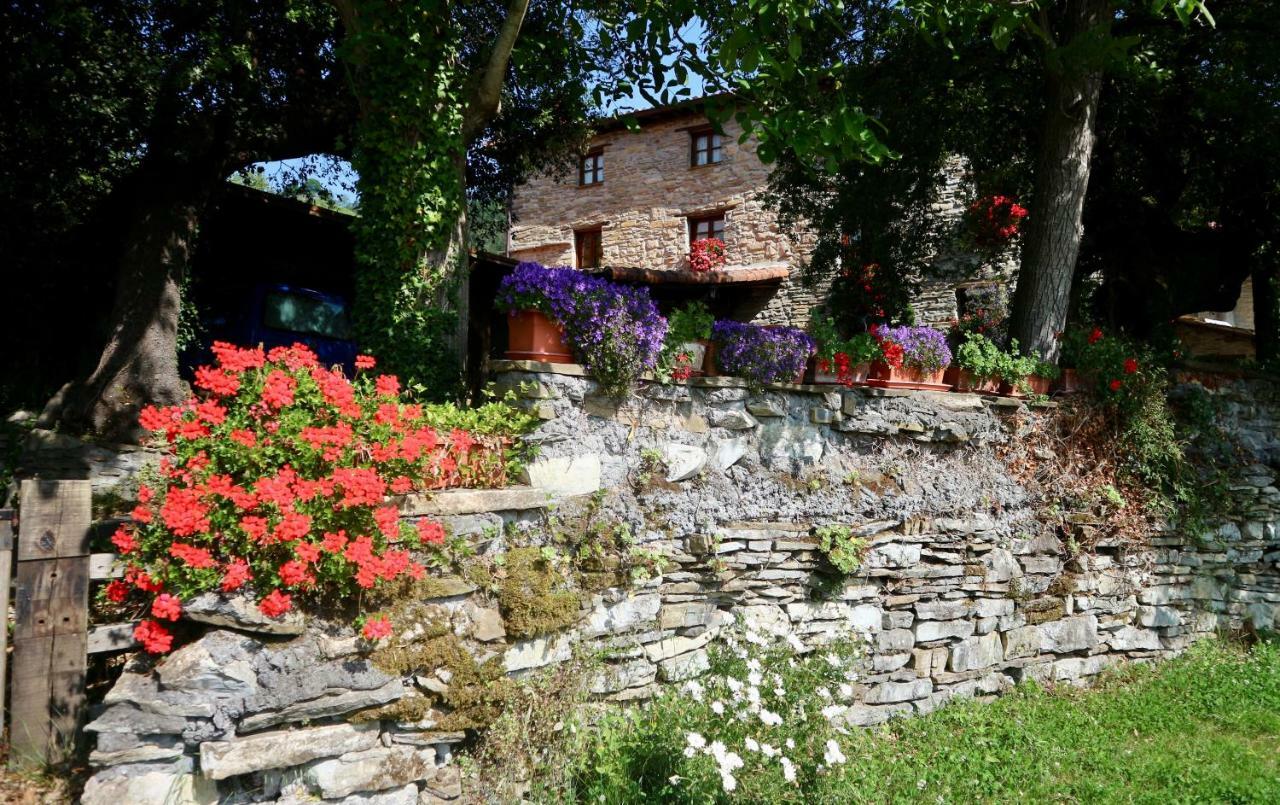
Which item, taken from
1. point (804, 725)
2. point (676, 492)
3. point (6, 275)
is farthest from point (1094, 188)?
point (6, 275)

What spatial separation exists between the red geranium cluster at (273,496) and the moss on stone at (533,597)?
48cm

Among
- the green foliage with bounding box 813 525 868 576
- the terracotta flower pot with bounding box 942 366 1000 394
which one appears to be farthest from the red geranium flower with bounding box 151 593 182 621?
the terracotta flower pot with bounding box 942 366 1000 394

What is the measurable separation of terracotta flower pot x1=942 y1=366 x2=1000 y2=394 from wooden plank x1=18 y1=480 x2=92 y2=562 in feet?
18.9

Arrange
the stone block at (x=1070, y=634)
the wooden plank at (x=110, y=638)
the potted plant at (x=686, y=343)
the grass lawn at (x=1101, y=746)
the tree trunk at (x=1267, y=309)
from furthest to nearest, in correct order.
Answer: the tree trunk at (x=1267, y=309), the stone block at (x=1070, y=634), the potted plant at (x=686, y=343), the grass lawn at (x=1101, y=746), the wooden plank at (x=110, y=638)

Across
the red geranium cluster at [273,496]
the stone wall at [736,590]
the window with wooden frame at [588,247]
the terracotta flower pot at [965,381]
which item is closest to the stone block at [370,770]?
the stone wall at [736,590]

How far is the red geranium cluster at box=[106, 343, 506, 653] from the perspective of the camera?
310 centimetres

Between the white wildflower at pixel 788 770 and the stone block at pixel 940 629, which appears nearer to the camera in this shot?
the white wildflower at pixel 788 770

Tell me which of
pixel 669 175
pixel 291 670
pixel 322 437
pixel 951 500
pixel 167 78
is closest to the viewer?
pixel 291 670

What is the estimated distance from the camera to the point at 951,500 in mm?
5887

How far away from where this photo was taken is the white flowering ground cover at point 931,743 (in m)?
3.80

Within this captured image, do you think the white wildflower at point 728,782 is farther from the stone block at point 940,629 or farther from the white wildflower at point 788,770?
the stone block at point 940,629

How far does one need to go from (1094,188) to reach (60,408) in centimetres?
1118

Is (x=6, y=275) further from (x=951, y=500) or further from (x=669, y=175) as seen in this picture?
(x=669, y=175)

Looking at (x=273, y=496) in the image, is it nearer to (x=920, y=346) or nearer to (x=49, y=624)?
(x=49, y=624)
